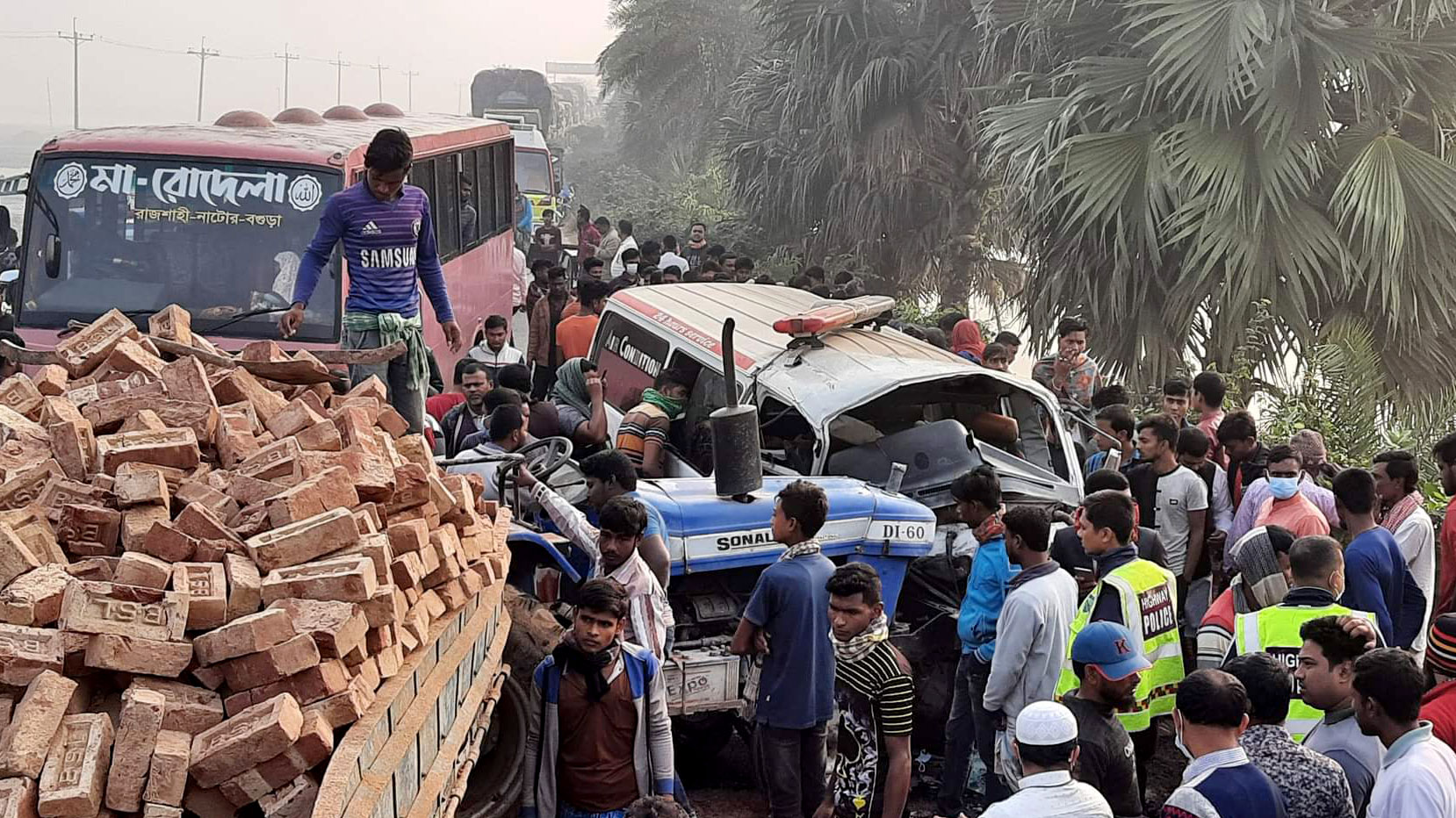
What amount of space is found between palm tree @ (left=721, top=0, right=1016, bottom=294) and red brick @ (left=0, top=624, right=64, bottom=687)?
1464 centimetres

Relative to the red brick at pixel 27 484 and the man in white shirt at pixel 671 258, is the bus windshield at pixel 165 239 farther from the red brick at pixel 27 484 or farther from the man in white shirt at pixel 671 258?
the man in white shirt at pixel 671 258

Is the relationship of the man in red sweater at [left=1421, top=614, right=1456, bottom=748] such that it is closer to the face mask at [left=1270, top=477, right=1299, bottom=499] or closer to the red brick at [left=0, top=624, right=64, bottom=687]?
the face mask at [left=1270, top=477, right=1299, bottom=499]

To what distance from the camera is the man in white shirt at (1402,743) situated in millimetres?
4320

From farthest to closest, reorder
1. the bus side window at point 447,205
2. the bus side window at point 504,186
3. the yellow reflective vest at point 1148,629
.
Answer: the bus side window at point 504,186
the bus side window at point 447,205
the yellow reflective vest at point 1148,629

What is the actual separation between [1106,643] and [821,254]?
16075 mm

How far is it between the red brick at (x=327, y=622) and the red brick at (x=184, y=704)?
0.28m

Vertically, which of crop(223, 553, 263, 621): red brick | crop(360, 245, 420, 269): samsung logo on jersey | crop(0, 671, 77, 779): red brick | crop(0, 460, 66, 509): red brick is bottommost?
crop(0, 671, 77, 779): red brick

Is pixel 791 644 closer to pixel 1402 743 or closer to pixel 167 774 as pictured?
pixel 1402 743

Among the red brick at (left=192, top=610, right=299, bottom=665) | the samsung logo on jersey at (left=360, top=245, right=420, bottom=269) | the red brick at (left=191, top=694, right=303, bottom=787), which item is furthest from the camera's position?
the samsung logo on jersey at (left=360, top=245, right=420, bottom=269)

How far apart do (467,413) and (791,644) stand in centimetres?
349

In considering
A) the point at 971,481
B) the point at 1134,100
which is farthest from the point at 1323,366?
the point at 971,481

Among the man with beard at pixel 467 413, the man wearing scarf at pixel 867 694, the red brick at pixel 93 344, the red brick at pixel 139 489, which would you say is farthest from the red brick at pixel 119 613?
the man with beard at pixel 467 413

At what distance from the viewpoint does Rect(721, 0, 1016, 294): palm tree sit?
18.3 m

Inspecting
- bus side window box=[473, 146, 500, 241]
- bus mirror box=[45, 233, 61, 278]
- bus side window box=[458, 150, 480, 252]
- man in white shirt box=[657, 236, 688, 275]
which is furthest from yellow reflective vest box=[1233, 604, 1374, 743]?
man in white shirt box=[657, 236, 688, 275]
